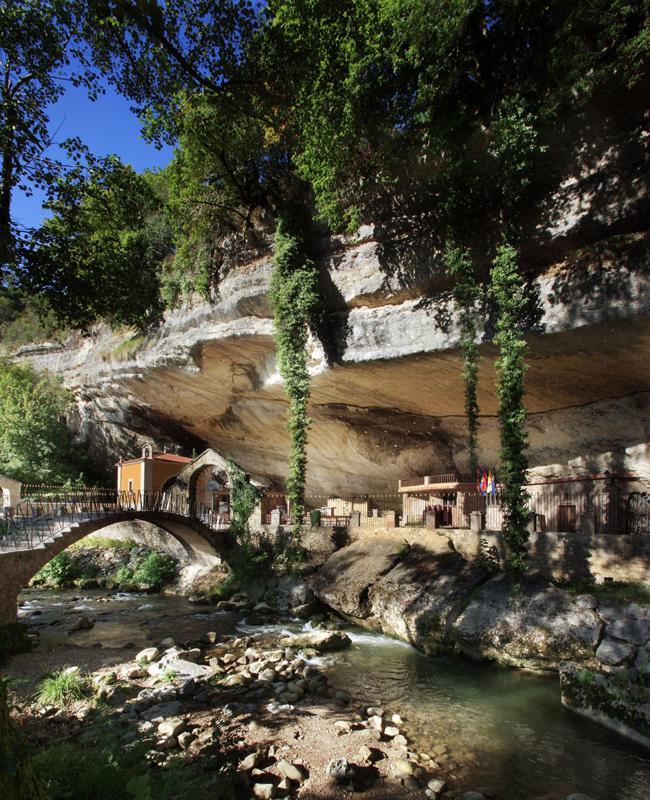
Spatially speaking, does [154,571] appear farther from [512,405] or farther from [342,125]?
[342,125]

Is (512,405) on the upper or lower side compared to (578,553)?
upper

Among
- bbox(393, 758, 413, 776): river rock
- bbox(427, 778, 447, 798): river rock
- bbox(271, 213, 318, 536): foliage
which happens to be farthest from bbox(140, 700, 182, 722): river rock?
bbox(271, 213, 318, 536): foliage

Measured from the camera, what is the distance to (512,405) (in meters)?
11.5

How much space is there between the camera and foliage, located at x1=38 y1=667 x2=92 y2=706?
830 centimetres

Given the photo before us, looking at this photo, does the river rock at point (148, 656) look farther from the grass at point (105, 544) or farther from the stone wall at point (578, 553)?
the grass at point (105, 544)

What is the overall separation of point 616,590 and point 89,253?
43.1 feet

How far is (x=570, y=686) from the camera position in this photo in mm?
8000

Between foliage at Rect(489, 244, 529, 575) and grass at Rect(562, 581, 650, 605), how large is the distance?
125 centimetres

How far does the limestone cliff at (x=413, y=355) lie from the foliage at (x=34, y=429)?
4.37 metres

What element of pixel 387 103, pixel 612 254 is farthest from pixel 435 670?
pixel 387 103

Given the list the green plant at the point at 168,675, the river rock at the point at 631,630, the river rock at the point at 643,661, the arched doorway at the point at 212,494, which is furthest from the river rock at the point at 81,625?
the river rock at the point at 643,661

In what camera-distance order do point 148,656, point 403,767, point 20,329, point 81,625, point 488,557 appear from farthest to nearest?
point 20,329 → point 81,625 → point 488,557 → point 148,656 → point 403,767

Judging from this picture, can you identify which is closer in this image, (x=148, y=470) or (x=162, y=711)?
(x=162, y=711)

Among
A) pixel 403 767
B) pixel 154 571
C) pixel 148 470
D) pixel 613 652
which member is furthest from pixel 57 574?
pixel 613 652
